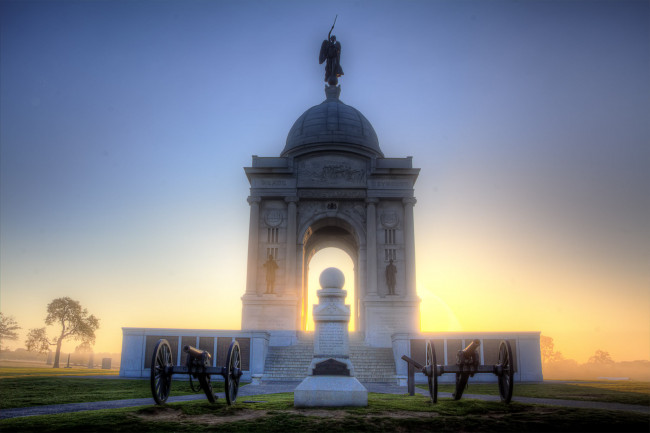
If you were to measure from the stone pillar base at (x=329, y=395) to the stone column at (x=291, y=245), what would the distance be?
2010 cm

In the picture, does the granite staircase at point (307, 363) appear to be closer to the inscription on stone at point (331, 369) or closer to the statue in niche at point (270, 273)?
the statue in niche at point (270, 273)

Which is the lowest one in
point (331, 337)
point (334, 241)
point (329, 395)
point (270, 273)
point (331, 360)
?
point (329, 395)

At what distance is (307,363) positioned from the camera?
83.3 feet

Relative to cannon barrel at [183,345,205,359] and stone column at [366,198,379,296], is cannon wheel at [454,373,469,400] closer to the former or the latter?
cannon barrel at [183,345,205,359]

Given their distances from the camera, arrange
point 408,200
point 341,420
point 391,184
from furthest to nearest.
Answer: point 391,184, point 408,200, point 341,420

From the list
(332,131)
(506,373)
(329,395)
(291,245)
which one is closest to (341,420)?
(329,395)

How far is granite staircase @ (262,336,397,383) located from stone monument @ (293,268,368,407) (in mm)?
10420

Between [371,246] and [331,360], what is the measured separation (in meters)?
20.4

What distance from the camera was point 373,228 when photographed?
33406 mm

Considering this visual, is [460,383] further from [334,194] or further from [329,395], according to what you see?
[334,194]

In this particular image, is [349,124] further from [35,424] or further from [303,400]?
[35,424]

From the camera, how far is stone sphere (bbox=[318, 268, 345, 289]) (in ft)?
46.4

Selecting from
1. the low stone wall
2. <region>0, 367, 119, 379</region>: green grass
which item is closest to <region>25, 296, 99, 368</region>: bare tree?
<region>0, 367, 119, 379</region>: green grass

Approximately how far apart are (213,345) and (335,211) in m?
12.5
